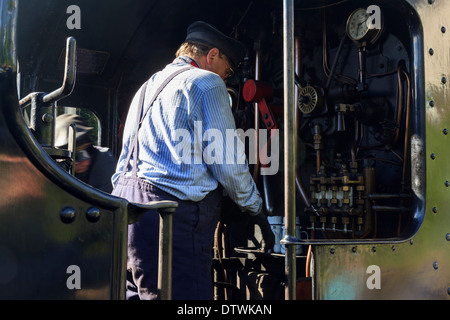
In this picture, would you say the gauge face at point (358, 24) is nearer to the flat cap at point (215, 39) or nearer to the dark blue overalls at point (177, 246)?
the flat cap at point (215, 39)

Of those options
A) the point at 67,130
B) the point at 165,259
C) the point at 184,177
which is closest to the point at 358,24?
the point at 184,177

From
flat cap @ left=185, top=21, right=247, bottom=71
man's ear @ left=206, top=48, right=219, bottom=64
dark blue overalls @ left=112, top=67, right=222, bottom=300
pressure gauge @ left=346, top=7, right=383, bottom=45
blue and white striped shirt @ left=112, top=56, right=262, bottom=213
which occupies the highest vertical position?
pressure gauge @ left=346, top=7, right=383, bottom=45

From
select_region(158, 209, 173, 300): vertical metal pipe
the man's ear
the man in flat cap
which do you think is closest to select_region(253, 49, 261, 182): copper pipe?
the man's ear

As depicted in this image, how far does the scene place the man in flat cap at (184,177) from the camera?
2018 mm

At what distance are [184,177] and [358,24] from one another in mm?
1422

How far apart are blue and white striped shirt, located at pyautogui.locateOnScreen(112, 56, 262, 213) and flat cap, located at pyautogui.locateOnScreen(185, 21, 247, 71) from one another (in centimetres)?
33

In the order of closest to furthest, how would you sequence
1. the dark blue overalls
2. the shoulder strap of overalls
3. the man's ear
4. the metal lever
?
the metal lever < the dark blue overalls < the shoulder strap of overalls < the man's ear

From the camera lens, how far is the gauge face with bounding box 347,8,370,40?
2660 millimetres

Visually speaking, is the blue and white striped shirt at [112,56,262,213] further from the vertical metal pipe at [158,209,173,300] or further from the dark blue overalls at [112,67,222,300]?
the vertical metal pipe at [158,209,173,300]

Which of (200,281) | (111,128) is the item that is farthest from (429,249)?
(111,128)

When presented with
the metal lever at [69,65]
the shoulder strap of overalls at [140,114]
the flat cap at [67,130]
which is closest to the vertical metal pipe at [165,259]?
the metal lever at [69,65]

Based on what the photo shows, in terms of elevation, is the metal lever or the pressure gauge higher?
the pressure gauge

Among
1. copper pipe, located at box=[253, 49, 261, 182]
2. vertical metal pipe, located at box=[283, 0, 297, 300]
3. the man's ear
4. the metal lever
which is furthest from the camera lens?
copper pipe, located at box=[253, 49, 261, 182]

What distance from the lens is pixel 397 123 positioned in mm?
2662
